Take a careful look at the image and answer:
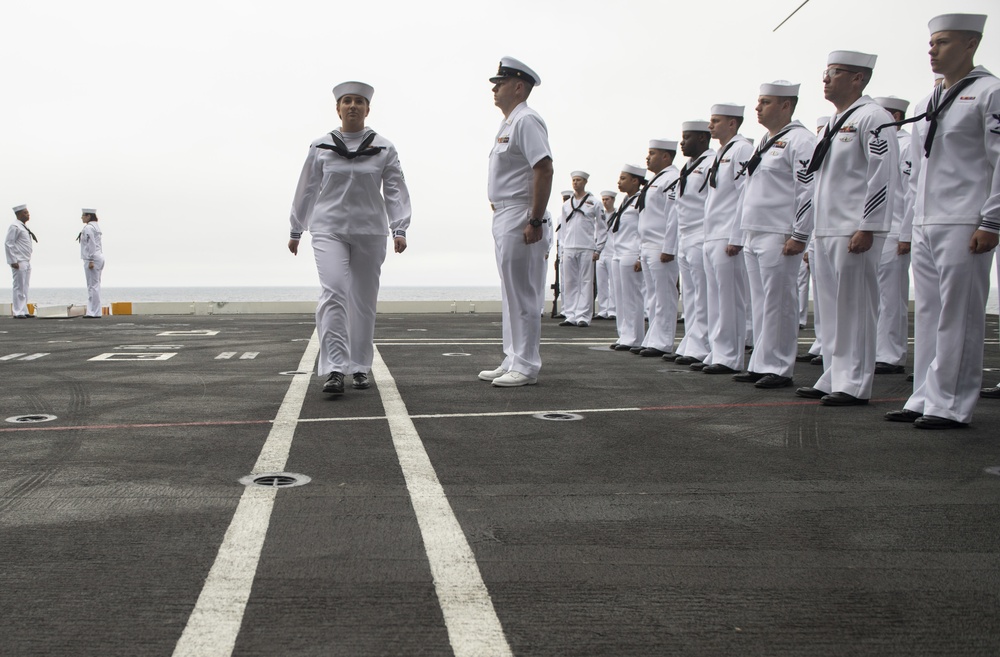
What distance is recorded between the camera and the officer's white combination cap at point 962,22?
5.68 meters

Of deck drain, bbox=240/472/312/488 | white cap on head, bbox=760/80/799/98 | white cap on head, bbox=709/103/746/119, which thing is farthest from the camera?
white cap on head, bbox=709/103/746/119

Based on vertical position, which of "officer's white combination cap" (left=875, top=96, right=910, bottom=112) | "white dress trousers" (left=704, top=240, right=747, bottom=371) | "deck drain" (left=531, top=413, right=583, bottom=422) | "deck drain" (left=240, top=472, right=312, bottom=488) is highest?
"officer's white combination cap" (left=875, top=96, right=910, bottom=112)

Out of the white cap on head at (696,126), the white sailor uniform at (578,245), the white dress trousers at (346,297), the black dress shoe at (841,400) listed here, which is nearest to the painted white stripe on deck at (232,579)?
the white dress trousers at (346,297)

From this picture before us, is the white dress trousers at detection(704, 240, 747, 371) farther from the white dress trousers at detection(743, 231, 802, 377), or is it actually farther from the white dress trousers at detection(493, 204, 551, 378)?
the white dress trousers at detection(493, 204, 551, 378)

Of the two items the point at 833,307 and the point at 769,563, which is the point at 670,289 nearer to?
the point at 833,307

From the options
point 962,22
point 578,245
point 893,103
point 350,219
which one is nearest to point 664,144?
point 893,103

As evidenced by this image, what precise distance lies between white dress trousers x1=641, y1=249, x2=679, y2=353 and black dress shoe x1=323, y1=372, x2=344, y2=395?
15.9ft

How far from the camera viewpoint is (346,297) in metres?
7.35

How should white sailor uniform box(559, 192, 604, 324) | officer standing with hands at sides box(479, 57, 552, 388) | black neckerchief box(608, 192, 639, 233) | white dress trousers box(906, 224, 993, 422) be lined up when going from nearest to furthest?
white dress trousers box(906, 224, 993, 422), officer standing with hands at sides box(479, 57, 552, 388), black neckerchief box(608, 192, 639, 233), white sailor uniform box(559, 192, 604, 324)

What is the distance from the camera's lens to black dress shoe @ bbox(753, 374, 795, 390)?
7.76 metres

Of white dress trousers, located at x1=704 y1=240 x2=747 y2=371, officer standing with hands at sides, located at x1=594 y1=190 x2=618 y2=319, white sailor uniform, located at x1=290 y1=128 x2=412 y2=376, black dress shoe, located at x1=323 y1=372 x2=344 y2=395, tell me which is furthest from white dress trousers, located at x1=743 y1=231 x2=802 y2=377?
officer standing with hands at sides, located at x1=594 y1=190 x2=618 y2=319

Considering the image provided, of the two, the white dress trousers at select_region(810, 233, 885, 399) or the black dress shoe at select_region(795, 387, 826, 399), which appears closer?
the white dress trousers at select_region(810, 233, 885, 399)

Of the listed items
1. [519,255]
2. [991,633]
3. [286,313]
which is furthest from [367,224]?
[286,313]

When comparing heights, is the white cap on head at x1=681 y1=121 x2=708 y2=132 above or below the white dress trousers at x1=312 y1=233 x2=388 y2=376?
above
